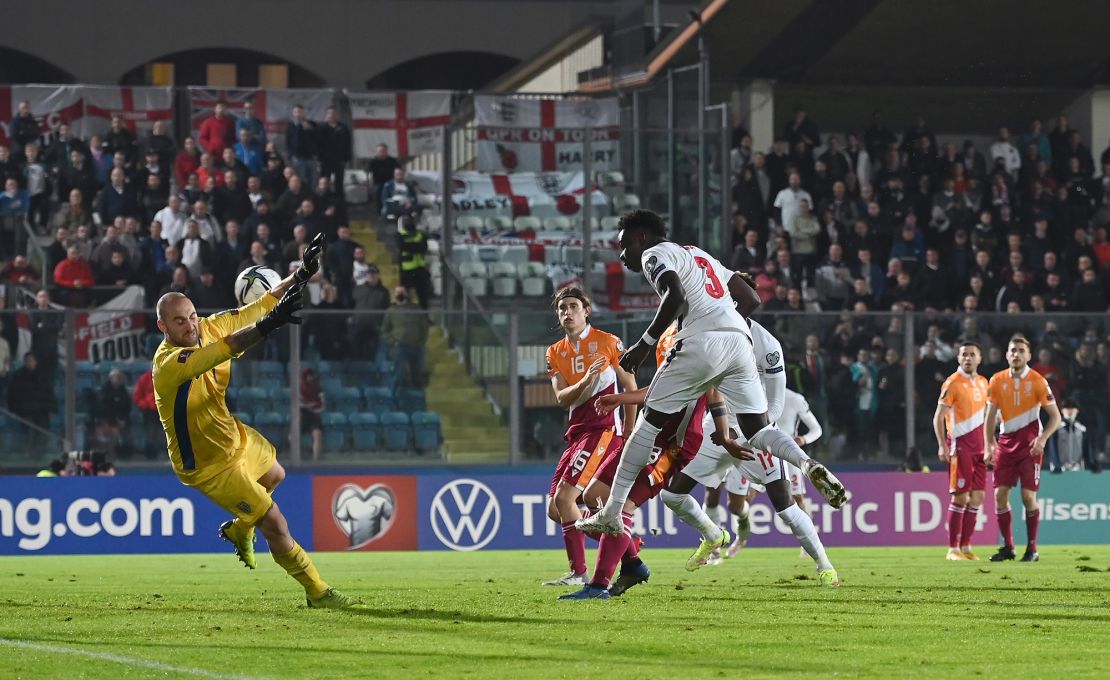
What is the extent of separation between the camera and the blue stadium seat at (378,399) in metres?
20.0

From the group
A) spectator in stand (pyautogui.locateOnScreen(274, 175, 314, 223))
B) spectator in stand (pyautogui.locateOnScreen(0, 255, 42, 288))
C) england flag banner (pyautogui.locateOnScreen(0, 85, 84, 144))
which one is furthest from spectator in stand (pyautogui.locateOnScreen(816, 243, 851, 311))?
england flag banner (pyautogui.locateOnScreen(0, 85, 84, 144))

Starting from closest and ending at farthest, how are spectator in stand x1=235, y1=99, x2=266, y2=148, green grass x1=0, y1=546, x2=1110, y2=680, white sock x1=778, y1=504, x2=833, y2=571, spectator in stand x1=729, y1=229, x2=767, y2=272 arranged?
green grass x1=0, y1=546, x2=1110, y2=680, white sock x1=778, y1=504, x2=833, y2=571, spectator in stand x1=729, y1=229, x2=767, y2=272, spectator in stand x1=235, y1=99, x2=266, y2=148

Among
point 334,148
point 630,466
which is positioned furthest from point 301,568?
point 334,148

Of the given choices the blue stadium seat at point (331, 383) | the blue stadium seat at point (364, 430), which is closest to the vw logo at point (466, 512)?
the blue stadium seat at point (364, 430)

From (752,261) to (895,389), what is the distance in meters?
4.45

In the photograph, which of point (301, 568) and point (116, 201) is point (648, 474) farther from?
point (116, 201)

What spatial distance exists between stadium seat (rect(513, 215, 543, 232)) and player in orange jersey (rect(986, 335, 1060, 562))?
977cm

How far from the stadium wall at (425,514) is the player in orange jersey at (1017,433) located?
11.1ft

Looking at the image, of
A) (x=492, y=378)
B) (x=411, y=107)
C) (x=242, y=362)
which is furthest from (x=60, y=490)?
(x=411, y=107)

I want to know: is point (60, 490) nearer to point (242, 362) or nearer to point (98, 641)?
point (242, 362)

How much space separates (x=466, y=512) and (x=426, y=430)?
1.14 metres

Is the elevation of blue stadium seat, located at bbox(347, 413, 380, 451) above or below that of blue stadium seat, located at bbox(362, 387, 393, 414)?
below

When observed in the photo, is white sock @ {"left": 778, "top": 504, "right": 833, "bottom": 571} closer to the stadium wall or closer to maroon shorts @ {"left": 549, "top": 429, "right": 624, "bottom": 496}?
maroon shorts @ {"left": 549, "top": 429, "right": 624, "bottom": 496}

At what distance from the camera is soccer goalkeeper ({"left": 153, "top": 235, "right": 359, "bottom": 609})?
31.8 ft
